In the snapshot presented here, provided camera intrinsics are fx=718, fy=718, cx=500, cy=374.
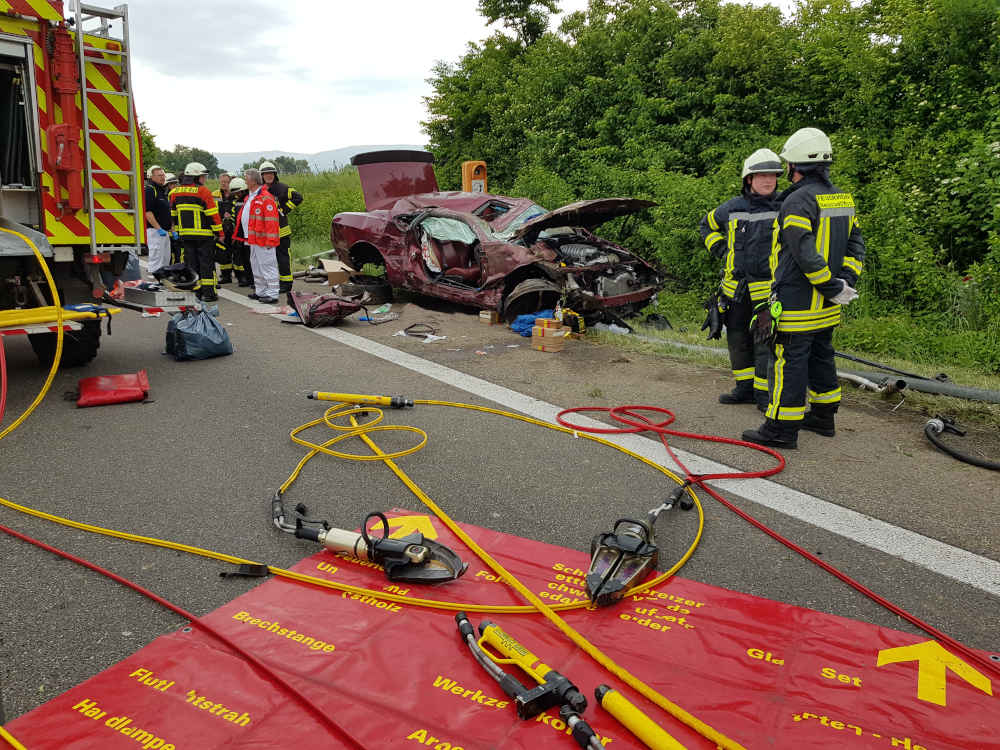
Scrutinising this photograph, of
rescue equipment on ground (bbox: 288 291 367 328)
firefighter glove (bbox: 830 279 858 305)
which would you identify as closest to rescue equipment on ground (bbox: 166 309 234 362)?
rescue equipment on ground (bbox: 288 291 367 328)

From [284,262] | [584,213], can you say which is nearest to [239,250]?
[284,262]

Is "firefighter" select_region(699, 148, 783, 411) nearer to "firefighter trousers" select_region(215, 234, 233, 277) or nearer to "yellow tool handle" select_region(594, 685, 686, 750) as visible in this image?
"yellow tool handle" select_region(594, 685, 686, 750)

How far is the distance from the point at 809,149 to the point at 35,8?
5670 millimetres

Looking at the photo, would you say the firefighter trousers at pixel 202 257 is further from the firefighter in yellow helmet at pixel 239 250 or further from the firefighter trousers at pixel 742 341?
the firefighter trousers at pixel 742 341

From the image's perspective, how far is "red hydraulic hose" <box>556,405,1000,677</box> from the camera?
267 centimetres

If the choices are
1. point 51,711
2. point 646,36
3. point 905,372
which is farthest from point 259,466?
point 646,36

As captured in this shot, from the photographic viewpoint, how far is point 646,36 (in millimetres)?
14672

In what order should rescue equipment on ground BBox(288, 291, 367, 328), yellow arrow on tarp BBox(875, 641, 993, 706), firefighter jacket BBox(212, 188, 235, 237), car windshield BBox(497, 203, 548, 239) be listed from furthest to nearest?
firefighter jacket BBox(212, 188, 235, 237), car windshield BBox(497, 203, 548, 239), rescue equipment on ground BBox(288, 291, 367, 328), yellow arrow on tarp BBox(875, 641, 993, 706)

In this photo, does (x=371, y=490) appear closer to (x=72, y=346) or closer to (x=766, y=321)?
(x=766, y=321)

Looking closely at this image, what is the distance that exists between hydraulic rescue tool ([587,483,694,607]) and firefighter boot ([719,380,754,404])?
2.84m

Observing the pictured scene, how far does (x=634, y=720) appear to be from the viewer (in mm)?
2162

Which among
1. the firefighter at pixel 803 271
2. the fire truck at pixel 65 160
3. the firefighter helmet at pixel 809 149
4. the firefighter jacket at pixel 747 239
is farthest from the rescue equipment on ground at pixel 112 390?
the firefighter helmet at pixel 809 149

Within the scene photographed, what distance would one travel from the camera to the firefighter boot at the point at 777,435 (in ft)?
15.4

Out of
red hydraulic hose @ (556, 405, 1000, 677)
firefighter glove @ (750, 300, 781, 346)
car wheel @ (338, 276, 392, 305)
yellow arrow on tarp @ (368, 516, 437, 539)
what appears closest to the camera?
red hydraulic hose @ (556, 405, 1000, 677)
